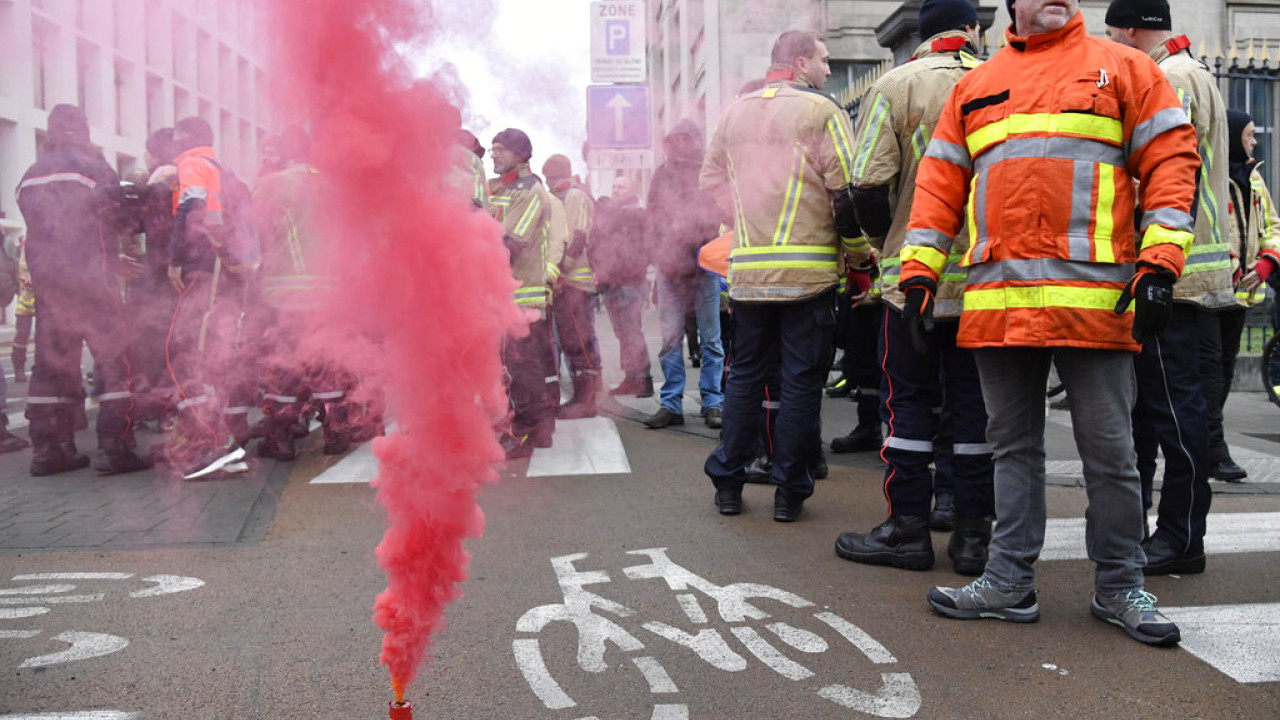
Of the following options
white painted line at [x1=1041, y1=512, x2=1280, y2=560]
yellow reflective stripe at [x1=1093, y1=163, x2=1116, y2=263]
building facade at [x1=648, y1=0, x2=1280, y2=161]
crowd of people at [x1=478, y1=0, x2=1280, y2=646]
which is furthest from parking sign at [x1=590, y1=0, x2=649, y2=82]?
white painted line at [x1=1041, y1=512, x2=1280, y2=560]

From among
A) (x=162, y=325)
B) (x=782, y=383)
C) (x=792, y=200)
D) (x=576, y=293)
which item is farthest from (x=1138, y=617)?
(x=576, y=293)

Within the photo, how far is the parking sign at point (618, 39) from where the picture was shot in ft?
16.4

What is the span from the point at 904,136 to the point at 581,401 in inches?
199

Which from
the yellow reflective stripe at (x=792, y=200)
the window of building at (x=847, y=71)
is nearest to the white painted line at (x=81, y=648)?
the yellow reflective stripe at (x=792, y=200)

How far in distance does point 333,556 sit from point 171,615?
0.83m

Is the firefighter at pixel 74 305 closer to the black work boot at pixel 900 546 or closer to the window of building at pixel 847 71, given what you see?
the black work boot at pixel 900 546

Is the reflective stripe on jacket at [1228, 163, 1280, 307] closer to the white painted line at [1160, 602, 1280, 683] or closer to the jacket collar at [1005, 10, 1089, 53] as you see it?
the white painted line at [1160, 602, 1280, 683]

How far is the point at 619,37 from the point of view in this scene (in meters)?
5.19

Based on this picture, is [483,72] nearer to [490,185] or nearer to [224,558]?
[224,558]

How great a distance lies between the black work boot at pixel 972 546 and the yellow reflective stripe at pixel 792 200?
4.96ft

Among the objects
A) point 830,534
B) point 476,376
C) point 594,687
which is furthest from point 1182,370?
point 476,376

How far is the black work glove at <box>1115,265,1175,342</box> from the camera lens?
3.07 metres

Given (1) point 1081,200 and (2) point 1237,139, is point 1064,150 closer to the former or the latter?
(1) point 1081,200

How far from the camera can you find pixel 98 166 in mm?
5594
